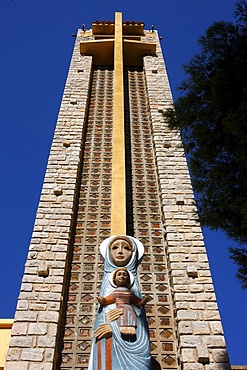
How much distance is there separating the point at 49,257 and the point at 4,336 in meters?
1.23

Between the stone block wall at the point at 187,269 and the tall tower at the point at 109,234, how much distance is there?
0.05 feet

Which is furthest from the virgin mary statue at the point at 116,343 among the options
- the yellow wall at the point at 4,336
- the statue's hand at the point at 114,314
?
the yellow wall at the point at 4,336

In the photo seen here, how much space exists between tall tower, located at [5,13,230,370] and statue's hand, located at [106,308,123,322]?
134 centimetres

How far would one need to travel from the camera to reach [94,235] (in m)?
7.79

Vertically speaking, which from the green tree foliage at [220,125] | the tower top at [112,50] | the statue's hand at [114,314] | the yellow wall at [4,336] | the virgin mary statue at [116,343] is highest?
the tower top at [112,50]

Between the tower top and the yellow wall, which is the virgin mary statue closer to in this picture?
the yellow wall

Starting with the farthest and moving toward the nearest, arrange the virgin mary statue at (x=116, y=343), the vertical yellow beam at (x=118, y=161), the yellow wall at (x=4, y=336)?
the vertical yellow beam at (x=118, y=161) → the yellow wall at (x=4, y=336) → the virgin mary statue at (x=116, y=343)

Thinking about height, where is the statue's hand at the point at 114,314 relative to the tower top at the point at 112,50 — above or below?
below

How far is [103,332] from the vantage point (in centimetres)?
463

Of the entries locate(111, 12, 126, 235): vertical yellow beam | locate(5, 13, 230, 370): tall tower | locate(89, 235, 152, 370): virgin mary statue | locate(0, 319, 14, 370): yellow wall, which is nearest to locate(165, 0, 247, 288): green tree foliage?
locate(5, 13, 230, 370): tall tower

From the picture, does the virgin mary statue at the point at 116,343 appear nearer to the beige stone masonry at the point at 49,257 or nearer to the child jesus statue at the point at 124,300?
the child jesus statue at the point at 124,300

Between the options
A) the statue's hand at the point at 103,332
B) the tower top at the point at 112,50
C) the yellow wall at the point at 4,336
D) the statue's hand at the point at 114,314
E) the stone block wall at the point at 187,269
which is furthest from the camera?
the tower top at the point at 112,50

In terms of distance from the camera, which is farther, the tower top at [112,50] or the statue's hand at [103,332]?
the tower top at [112,50]

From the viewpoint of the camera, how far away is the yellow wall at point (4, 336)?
6392 millimetres
